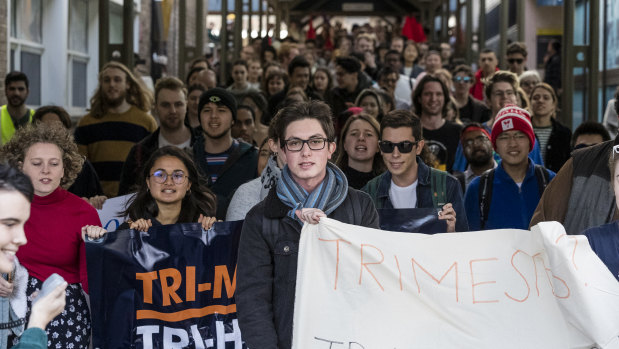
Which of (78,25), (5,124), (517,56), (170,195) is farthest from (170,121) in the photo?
(78,25)

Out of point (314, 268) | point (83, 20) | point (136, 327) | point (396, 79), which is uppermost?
point (83, 20)

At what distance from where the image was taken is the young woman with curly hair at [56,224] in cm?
436

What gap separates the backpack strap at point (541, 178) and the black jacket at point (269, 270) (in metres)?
2.12

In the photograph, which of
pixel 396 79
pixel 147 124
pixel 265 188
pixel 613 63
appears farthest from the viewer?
pixel 613 63

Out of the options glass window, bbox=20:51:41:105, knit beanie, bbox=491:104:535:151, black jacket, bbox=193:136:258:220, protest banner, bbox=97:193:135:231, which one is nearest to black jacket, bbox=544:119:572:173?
knit beanie, bbox=491:104:535:151

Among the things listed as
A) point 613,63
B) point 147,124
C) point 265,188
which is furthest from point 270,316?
point 613,63

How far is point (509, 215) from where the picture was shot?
529 centimetres

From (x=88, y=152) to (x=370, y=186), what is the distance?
308 centimetres

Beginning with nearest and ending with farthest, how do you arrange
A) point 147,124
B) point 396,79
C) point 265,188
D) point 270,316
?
1. point 270,316
2. point 265,188
3. point 147,124
4. point 396,79

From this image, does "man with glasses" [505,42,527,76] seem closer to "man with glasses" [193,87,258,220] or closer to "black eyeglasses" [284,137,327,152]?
"man with glasses" [193,87,258,220]

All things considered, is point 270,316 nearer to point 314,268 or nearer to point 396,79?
point 314,268

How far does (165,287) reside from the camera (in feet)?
14.9

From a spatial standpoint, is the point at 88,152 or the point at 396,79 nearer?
the point at 88,152

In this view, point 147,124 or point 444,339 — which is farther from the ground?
point 147,124
